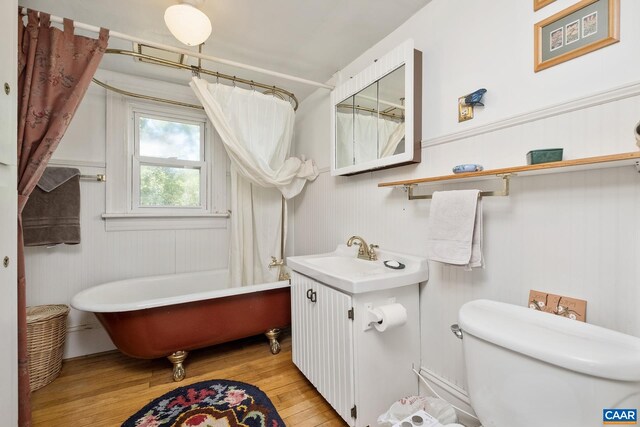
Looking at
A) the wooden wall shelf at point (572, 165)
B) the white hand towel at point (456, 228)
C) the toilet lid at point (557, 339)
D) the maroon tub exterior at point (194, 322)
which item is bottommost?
the maroon tub exterior at point (194, 322)

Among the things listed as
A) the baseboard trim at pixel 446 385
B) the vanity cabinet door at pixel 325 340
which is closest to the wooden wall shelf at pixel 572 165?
the vanity cabinet door at pixel 325 340

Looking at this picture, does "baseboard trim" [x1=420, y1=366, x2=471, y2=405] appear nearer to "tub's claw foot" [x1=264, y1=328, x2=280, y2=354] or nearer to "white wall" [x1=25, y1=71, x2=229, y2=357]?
"tub's claw foot" [x1=264, y1=328, x2=280, y2=354]

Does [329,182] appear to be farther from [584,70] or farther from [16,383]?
[16,383]

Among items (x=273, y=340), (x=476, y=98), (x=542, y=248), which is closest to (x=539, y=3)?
(x=476, y=98)

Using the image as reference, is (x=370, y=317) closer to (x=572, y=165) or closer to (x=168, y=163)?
(x=572, y=165)

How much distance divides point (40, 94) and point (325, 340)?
1.86 m

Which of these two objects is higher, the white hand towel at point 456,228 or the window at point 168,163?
the window at point 168,163

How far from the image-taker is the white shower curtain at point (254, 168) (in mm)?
1960

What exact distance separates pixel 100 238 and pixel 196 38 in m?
1.77

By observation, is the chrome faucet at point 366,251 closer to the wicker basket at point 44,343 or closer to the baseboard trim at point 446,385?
the baseboard trim at point 446,385

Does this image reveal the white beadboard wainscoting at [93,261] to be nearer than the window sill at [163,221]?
Yes

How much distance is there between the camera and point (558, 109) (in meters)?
0.98

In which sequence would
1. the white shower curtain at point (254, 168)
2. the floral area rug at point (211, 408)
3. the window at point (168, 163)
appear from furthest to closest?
the window at point (168, 163), the white shower curtain at point (254, 168), the floral area rug at point (211, 408)

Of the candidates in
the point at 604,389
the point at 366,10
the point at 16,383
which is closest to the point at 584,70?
the point at 604,389
